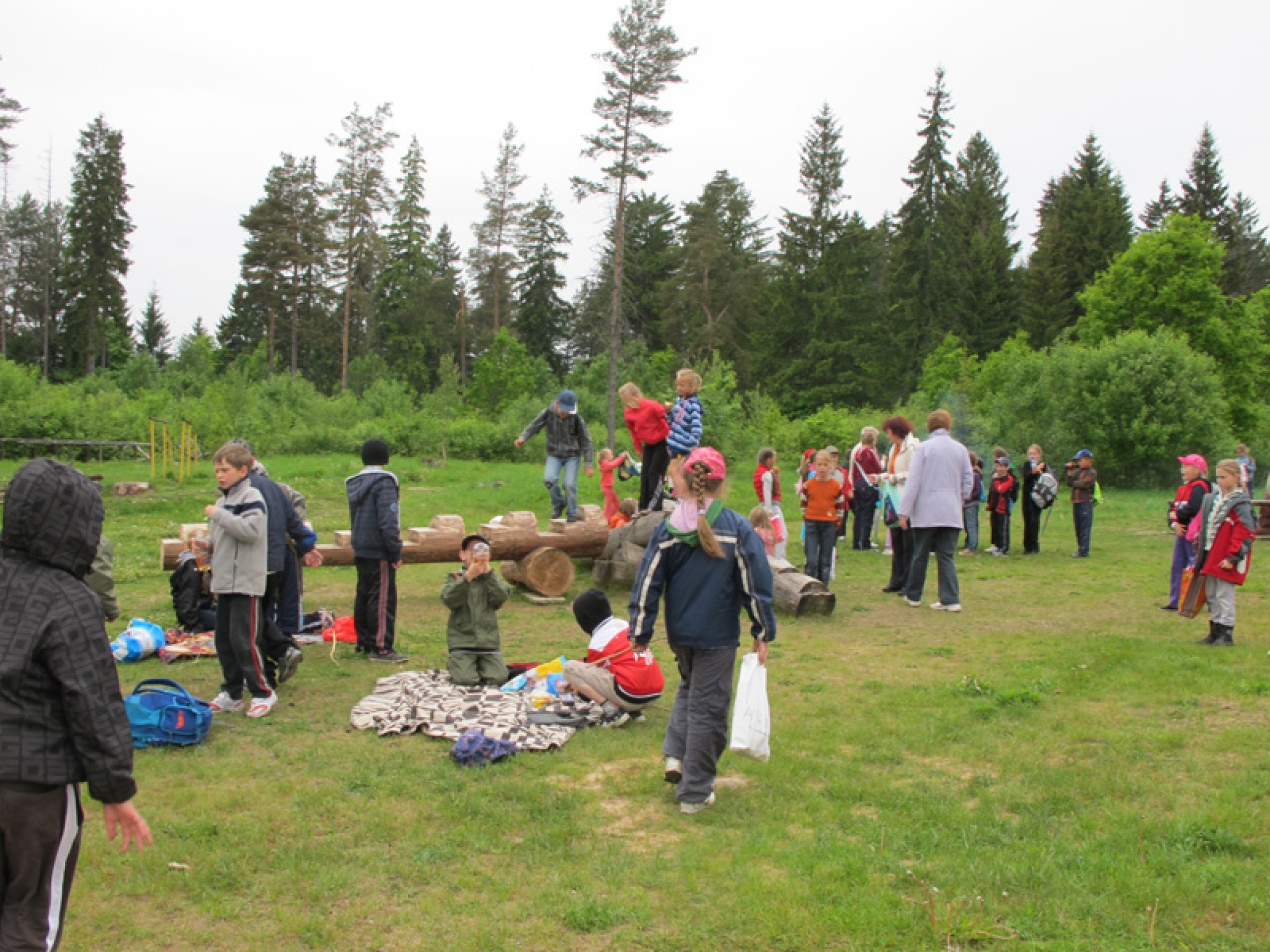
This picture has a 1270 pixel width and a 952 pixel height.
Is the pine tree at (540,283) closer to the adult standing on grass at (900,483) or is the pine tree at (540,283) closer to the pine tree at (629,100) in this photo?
the pine tree at (629,100)

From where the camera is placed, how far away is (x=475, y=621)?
309 inches

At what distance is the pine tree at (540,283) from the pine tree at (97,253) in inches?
882

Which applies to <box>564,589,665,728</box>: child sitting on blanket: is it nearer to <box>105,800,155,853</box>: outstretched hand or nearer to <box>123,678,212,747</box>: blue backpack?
<box>123,678,212,747</box>: blue backpack

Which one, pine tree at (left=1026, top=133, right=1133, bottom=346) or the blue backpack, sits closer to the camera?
the blue backpack

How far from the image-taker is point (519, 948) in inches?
153

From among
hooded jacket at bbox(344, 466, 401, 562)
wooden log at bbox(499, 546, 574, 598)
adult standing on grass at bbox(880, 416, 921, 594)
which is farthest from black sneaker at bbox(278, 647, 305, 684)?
adult standing on grass at bbox(880, 416, 921, 594)

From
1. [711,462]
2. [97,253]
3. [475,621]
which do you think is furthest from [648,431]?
[97,253]

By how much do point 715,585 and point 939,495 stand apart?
6009 millimetres

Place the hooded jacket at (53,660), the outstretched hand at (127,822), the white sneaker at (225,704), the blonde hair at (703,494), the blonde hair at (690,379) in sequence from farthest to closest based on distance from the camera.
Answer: the blonde hair at (690,379)
the white sneaker at (225,704)
the blonde hair at (703,494)
the outstretched hand at (127,822)
the hooded jacket at (53,660)

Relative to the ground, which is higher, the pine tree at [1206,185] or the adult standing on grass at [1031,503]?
the pine tree at [1206,185]

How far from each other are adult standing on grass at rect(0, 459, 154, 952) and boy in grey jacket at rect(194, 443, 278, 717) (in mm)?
3824

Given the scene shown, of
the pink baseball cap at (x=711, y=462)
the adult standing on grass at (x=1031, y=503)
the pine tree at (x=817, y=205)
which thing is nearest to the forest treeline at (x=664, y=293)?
the pine tree at (x=817, y=205)

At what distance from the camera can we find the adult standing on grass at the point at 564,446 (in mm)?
12719

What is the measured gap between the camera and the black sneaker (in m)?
7.70
